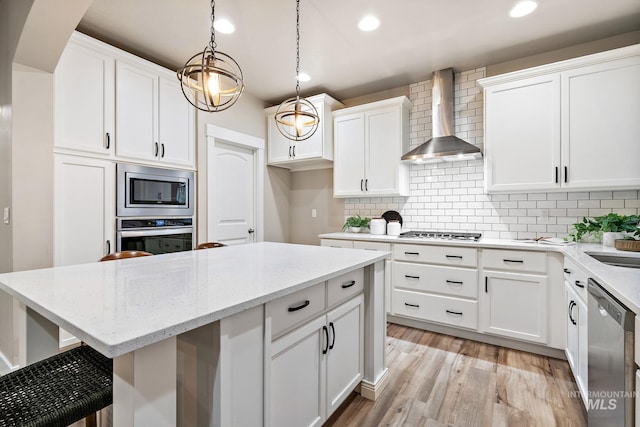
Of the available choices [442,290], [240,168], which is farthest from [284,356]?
[240,168]

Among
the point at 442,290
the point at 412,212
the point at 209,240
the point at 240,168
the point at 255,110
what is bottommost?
the point at 442,290

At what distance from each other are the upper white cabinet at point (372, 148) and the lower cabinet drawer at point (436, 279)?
93 centimetres

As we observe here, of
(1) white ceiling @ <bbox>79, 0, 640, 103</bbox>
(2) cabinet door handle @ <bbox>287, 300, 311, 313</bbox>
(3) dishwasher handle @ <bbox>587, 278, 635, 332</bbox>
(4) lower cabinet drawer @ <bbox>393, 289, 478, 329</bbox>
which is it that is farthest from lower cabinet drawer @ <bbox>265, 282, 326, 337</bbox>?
(1) white ceiling @ <bbox>79, 0, 640, 103</bbox>

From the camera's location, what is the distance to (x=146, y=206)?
113 inches

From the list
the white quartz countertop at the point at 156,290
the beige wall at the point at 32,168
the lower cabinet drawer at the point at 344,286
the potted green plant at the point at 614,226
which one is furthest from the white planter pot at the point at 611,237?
the beige wall at the point at 32,168

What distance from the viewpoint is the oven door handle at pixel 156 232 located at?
2.73 metres

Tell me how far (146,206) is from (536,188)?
11.6 ft

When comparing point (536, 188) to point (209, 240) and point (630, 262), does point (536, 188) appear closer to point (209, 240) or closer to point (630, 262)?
point (630, 262)

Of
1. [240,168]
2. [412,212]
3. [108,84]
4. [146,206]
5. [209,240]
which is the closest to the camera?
[108,84]

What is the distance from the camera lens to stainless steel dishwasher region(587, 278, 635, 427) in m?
1.08

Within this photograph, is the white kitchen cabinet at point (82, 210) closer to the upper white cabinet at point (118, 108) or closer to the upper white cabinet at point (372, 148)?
the upper white cabinet at point (118, 108)

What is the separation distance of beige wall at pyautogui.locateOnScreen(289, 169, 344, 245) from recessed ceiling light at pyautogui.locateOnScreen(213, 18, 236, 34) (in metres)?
2.15

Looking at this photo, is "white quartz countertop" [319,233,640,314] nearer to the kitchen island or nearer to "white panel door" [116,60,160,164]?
the kitchen island

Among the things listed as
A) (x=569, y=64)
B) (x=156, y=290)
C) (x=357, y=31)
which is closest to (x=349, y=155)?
(x=357, y=31)
